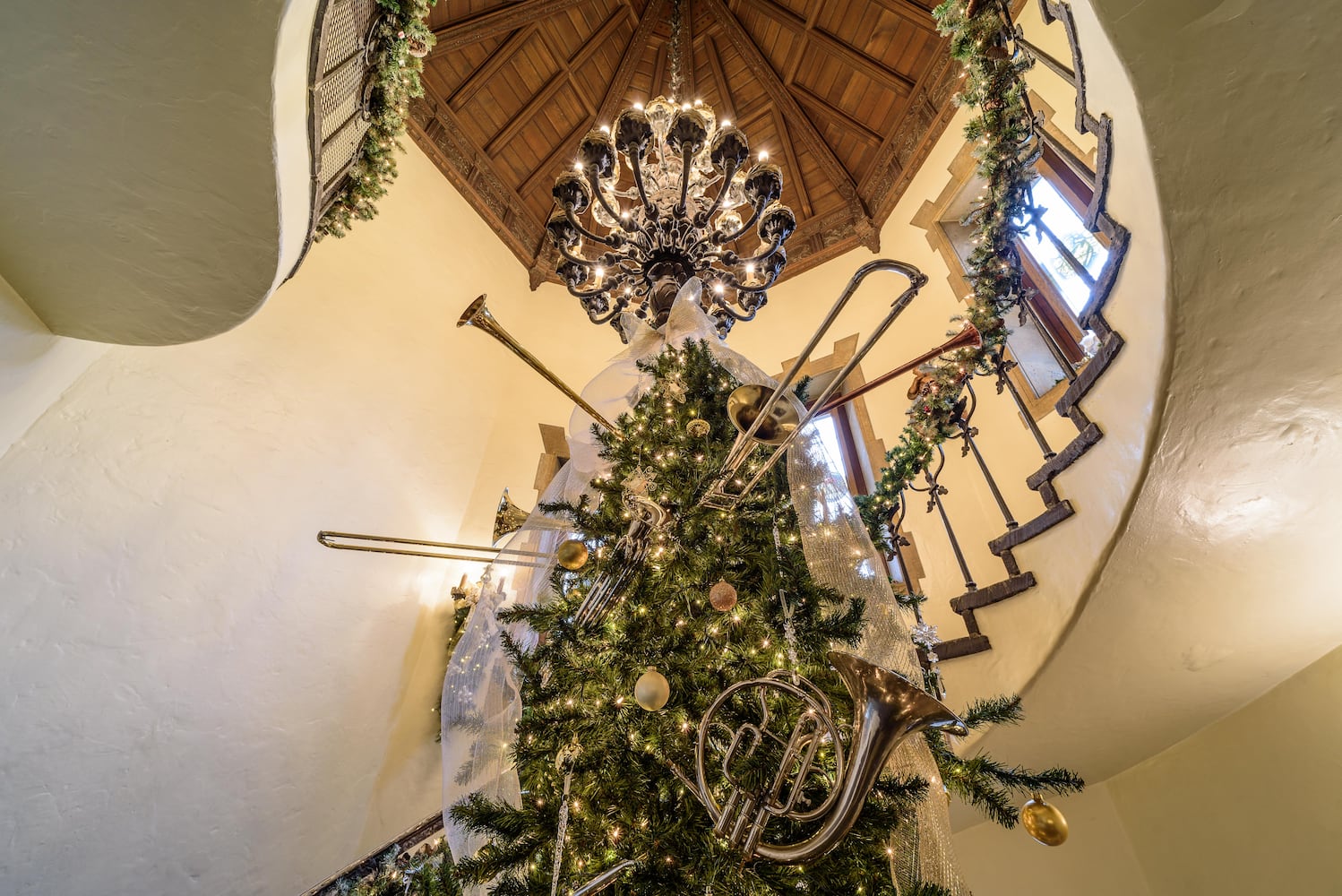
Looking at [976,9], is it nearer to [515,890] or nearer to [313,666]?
[515,890]

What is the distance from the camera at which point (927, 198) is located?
4.60 metres

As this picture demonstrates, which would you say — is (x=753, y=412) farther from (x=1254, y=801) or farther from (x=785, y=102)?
(x=785, y=102)

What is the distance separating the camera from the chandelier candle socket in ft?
8.32

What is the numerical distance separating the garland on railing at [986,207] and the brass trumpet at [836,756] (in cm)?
117

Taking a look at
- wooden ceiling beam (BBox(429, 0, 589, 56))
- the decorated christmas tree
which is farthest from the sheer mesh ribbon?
wooden ceiling beam (BBox(429, 0, 589, 56))

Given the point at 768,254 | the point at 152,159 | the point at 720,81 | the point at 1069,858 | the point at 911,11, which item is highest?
the point at 720,81

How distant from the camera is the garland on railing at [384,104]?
2191 mm

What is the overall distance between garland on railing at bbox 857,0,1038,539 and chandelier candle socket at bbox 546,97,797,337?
97 cm

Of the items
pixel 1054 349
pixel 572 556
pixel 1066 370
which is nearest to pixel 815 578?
pixel 572 556

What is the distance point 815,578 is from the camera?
1412mm

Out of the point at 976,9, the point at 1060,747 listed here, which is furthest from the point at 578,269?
the point at 1060,747

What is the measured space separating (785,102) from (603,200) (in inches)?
160

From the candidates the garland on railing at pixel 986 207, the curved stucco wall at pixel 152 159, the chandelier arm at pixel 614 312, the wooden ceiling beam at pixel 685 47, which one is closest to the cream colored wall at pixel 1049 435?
the garland on railing at pixel 986 207

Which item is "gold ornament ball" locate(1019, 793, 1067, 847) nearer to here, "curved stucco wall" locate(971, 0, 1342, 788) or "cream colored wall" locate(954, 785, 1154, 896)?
"curved stucco wall" locate(971, 0, 1342, 788)
